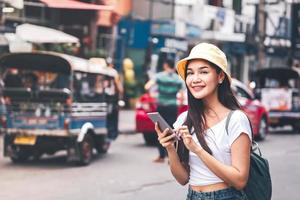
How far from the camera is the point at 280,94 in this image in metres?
19.8

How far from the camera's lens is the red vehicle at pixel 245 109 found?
15125 mm

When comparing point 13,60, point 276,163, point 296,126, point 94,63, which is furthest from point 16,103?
point 296,126

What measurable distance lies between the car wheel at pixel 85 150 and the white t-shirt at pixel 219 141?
776 cm

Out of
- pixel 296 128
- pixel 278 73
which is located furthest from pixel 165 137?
pixel 296 128

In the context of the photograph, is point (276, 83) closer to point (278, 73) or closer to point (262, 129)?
point (278, 73)

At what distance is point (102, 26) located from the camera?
2602 centimetres

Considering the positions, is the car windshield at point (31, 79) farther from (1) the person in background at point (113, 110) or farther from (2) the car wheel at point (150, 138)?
(2) the car wheel at point (150, 138)

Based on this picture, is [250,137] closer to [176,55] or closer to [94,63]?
[94,63]

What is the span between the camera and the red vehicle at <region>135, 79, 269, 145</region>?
595 inches

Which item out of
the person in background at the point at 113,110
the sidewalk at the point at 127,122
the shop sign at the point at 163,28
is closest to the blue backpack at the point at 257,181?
the person in background at the point at 113,110

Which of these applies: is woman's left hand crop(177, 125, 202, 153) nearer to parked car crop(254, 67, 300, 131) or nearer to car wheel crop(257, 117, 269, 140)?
car wheel crop(257, 117, 269, 140)

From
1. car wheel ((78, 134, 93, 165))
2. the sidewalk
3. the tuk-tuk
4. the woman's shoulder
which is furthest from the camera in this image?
the sidewalk

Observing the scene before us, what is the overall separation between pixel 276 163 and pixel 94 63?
372 centimetres

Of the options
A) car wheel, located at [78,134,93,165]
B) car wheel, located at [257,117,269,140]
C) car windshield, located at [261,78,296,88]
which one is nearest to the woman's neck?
car wheel, located at [78,134,93,165]
